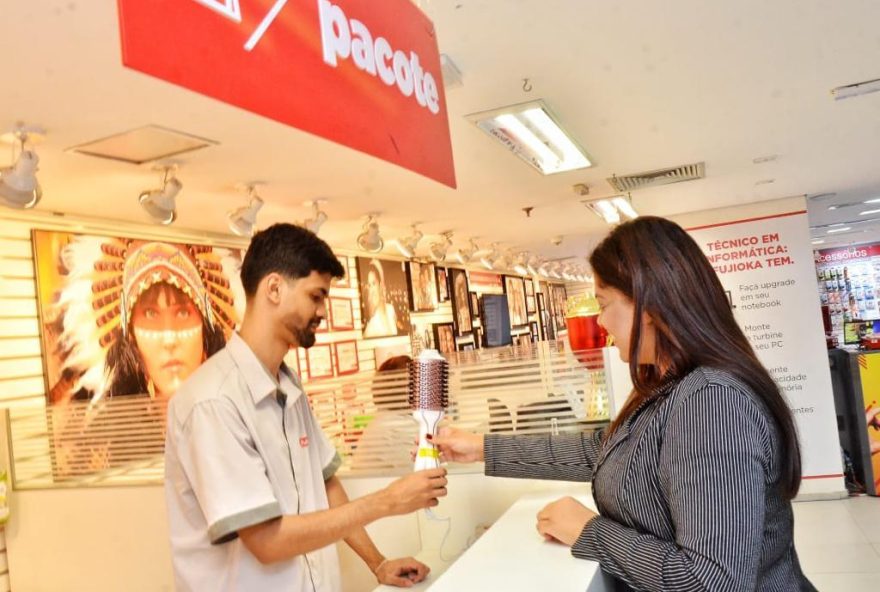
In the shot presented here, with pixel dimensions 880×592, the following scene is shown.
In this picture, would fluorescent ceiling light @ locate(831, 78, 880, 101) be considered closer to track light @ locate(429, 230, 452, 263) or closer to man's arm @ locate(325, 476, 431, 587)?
man's arm @ locate(325, 476, 431, 587)

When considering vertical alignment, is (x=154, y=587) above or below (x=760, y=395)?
below

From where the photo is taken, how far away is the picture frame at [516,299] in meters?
13.2

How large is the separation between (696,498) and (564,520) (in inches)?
15.4

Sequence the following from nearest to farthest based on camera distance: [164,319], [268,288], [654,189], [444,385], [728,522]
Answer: [728,522] < [444,385] < [268,288] < [164,319] < [654,189]

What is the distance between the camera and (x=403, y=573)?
6.92 ft

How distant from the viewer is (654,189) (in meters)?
5.75

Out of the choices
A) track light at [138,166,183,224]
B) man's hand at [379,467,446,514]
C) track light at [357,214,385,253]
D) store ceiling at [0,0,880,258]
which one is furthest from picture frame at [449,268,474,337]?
man's hand at [379,467,446,514]

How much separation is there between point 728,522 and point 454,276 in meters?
9.63

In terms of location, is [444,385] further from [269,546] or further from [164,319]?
[164,319]

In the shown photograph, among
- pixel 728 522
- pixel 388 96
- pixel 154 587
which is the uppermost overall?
pixel 388 96

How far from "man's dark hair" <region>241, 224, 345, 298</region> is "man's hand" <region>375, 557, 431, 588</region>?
37.3 inches

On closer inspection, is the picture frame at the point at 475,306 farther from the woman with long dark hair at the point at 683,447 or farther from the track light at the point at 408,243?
the woman with long dark hair at the point at 683,447

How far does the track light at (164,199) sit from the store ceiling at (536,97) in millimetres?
130

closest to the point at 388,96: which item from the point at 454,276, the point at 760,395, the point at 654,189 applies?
the point at 760,395
